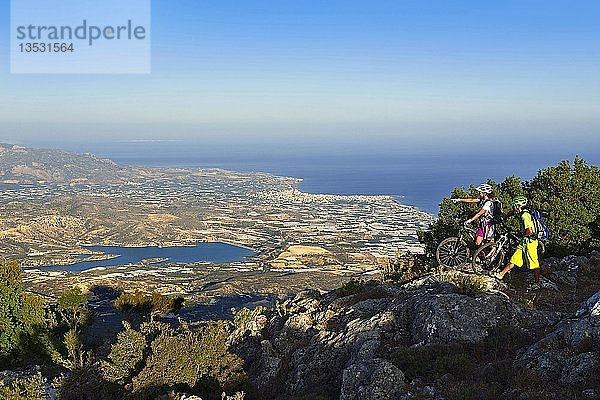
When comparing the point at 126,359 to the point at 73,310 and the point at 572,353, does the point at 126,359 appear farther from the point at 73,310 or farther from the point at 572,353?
the point at 73,310

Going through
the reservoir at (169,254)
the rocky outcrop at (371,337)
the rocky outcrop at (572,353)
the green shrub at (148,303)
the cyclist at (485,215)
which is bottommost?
the reservoir at (169,254)

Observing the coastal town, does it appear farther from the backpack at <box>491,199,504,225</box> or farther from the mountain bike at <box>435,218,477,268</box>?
the backpack at <box>491,199,504,225</box>

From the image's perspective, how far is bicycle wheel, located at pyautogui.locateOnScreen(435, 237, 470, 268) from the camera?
1505cm

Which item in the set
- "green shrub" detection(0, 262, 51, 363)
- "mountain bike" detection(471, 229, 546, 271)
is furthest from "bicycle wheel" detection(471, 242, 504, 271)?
"green shrub" detection(0, 262, 51, 363)

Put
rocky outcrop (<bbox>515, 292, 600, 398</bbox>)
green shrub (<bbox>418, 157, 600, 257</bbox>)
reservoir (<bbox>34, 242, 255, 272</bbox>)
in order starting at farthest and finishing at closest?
1. reservoir (<bbox>34, 242, 255, 272</bbox>)
2. green shrub (<bbox>418, 157, 600, 257</bbox>)
3. rocky outcrop (<bbox>515, 292, 600, 398</bbox>)

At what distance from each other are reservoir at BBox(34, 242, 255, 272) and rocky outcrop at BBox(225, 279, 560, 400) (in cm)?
8776

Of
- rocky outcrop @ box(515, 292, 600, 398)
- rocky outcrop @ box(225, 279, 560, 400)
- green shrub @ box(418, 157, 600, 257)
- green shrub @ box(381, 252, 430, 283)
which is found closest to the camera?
rocky outcrop @ box(515, 292, 600, 398)

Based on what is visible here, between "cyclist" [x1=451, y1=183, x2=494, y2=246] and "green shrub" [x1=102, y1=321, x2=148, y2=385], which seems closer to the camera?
"cyclist" [x1=451, y1=183, x2=494, y2=246]

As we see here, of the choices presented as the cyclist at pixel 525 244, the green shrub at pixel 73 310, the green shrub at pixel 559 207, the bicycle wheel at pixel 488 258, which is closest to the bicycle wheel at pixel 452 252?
the bicycle wheel at pixel 488 258

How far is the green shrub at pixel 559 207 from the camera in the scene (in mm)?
21656

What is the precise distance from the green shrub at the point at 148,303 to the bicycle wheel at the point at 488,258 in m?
20.7

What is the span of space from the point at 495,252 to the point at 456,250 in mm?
1332

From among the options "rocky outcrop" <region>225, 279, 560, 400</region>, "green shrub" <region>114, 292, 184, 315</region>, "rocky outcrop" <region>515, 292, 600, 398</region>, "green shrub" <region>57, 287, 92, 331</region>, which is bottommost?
"green shrub" <region>57, 287, 92, 331</region>

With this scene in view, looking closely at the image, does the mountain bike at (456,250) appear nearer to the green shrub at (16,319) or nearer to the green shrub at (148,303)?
the green shrub at (148,303)
